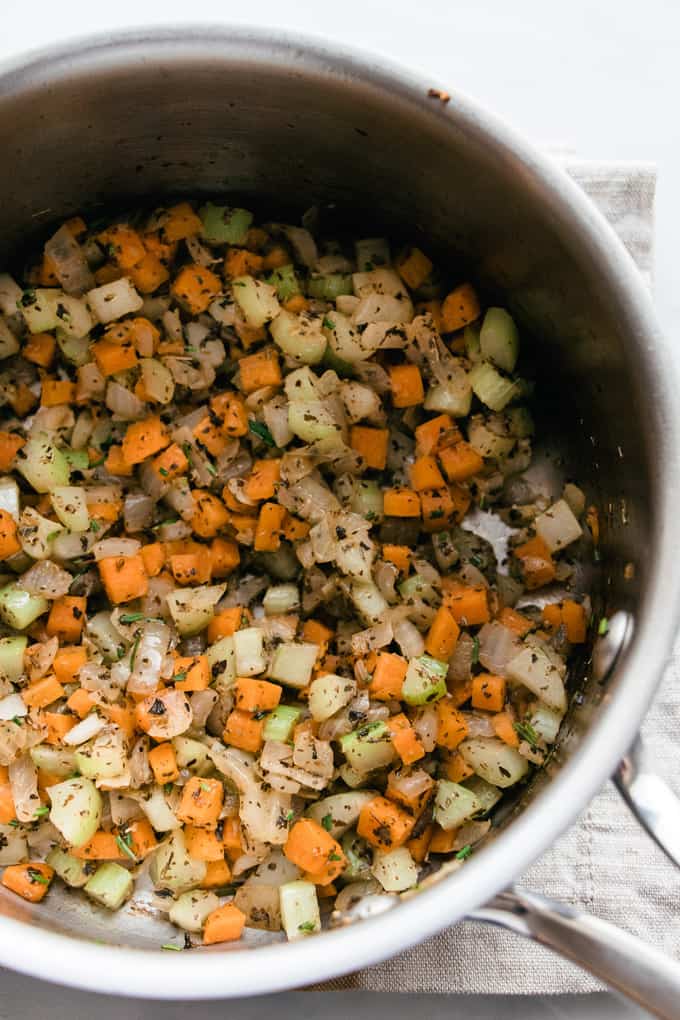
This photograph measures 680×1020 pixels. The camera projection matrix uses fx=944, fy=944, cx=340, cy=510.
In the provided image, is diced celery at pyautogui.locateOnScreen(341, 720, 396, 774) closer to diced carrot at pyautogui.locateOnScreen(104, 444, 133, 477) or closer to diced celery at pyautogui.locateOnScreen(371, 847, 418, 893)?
diced celery at pyautogui.locateOnScreen(371, 847, 418, 893)

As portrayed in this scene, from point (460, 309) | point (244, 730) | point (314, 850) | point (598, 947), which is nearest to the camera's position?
point (598, 947)

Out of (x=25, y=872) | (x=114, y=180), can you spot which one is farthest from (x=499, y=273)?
(x=25, y=872)

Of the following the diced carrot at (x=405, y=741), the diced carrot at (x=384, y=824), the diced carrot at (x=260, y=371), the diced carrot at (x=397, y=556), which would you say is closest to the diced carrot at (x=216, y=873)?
the diced carrot at (x=384, y=824)

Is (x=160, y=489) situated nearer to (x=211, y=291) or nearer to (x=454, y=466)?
(x=211, y=291)

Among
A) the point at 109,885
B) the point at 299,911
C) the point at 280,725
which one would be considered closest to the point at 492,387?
the point at 280,725

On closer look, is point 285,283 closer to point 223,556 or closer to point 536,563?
point 223,556

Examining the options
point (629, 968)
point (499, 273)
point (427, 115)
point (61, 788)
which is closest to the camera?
point (629, 968)

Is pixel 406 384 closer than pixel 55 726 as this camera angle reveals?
No
